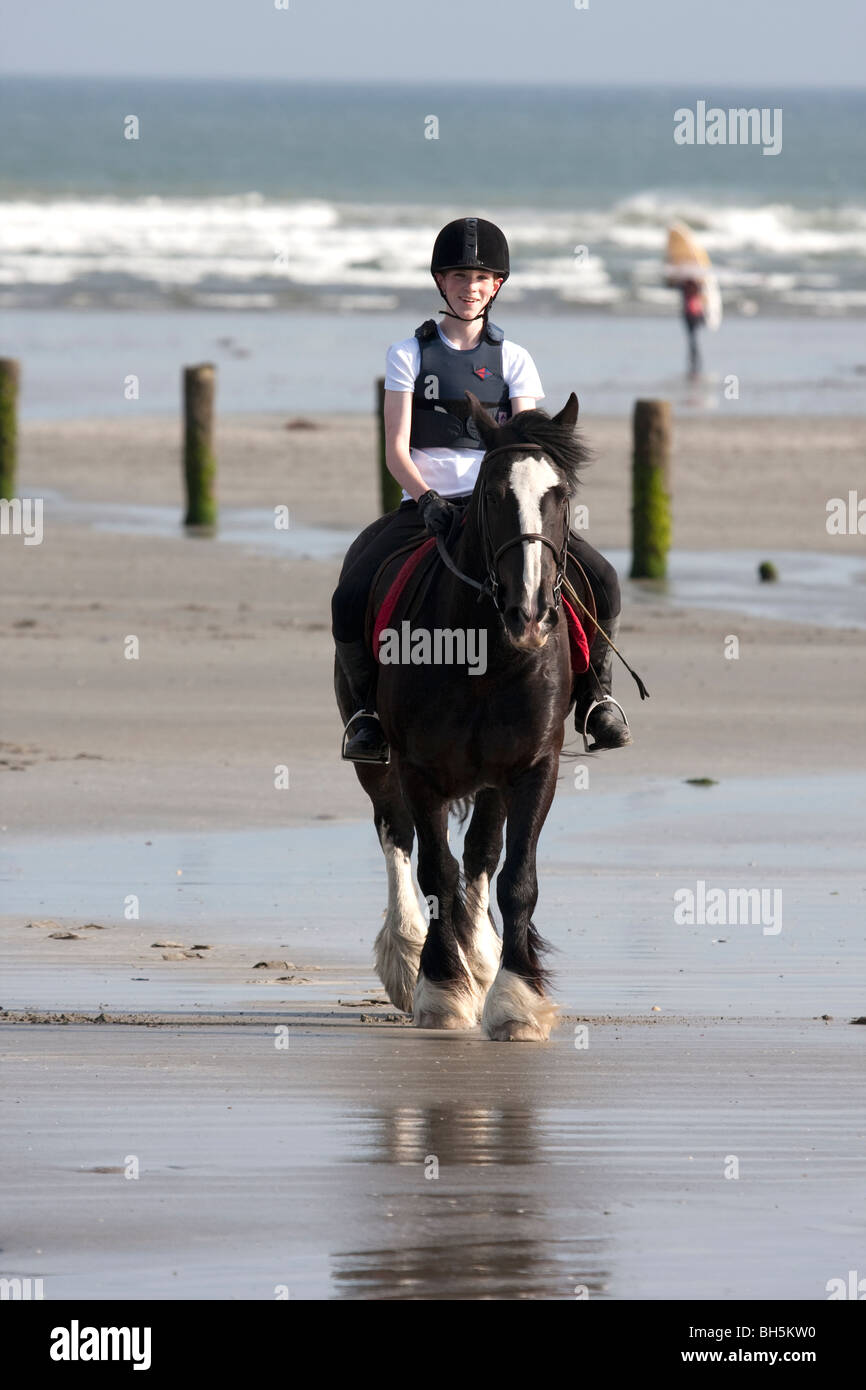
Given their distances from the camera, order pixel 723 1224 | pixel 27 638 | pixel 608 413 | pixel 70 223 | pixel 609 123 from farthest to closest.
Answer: pixel 609 123, pixel 70 223, pixel 608 413, pixel 27 638, pixel 723 1224

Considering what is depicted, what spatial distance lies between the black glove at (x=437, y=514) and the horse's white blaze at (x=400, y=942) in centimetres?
141

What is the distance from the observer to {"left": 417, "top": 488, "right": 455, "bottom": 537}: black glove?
8.17 meters

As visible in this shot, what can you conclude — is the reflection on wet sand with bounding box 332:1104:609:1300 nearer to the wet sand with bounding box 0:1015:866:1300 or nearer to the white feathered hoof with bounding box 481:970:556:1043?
the wet sand with bounding box 0:1015:866:1300

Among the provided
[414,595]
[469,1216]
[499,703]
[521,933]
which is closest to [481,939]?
[521,933]

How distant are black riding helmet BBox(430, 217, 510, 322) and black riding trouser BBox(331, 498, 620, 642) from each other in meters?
0.78

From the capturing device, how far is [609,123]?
148 meters

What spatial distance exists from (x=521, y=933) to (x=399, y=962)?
2.62 ft

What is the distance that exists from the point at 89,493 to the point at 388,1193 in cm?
2077

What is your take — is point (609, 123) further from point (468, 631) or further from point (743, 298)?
point (468, 631)

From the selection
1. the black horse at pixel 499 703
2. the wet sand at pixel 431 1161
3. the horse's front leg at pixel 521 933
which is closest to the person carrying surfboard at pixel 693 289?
the black horse at pixel 499 703

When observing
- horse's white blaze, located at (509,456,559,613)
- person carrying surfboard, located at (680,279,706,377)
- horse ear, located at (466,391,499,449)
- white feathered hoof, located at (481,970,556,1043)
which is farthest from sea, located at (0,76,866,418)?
white feathered hoof, located at (481,970,556,1043)

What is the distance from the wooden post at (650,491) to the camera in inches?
790

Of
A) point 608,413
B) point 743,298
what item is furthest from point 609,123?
point 608,413

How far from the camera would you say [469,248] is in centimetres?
845
